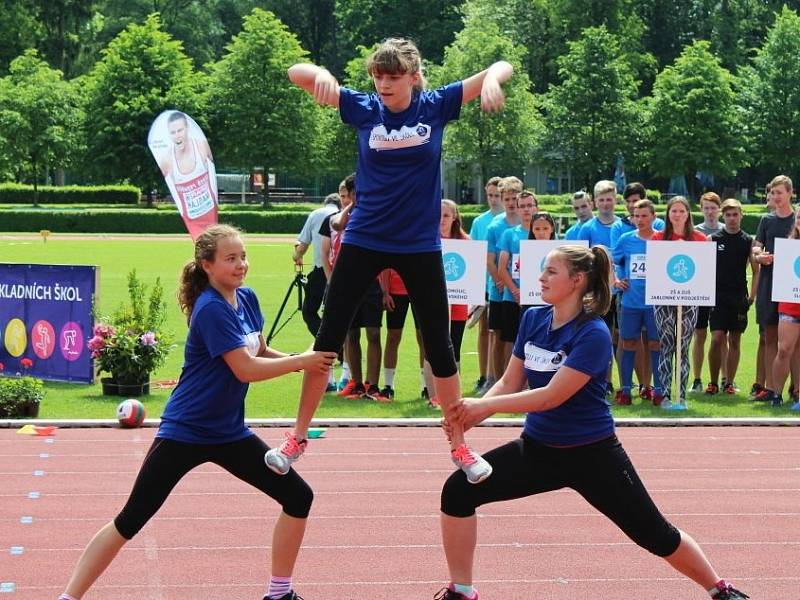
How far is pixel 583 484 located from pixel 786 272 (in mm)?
7468

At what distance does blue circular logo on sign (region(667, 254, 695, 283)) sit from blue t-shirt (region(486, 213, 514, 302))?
1.73 m

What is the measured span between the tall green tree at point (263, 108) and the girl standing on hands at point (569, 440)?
60.4 meters

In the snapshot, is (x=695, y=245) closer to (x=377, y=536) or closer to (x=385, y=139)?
(x=377, y=536)

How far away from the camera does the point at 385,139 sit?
6.27m

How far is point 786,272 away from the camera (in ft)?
40.9

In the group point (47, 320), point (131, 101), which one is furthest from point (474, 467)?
point (131, 101)

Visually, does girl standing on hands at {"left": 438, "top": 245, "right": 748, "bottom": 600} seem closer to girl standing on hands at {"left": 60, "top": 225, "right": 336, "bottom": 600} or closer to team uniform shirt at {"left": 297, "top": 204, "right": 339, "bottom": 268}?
girl standing on hands at {"left": 60, "top": 225, "right": 336, "bottom": 600}

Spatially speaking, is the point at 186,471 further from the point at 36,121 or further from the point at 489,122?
the point at 36,121

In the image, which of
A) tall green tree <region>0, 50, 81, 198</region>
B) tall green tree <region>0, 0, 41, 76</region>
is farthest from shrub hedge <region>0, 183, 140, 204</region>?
tall green tree <region>0, 0, 41, 76</region>

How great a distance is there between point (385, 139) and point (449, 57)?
58.9 m

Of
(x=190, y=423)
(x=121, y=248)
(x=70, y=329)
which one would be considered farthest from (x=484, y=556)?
(x=121, y=248)

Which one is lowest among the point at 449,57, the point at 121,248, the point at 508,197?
the point at 121,248

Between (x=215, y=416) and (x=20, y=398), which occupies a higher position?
(x=215, y=416)

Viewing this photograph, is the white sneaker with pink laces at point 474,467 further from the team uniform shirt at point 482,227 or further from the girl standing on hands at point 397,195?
the team uniform shirt at point 482,227
